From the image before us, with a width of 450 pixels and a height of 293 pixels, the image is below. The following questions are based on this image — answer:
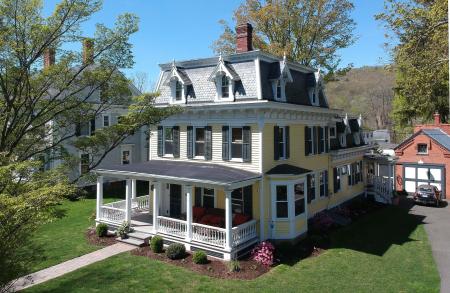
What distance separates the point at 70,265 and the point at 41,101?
774cm

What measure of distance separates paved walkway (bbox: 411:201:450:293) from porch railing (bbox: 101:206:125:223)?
54.2 ft

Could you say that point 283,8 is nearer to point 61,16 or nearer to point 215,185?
point 215,185

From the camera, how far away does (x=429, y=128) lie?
36406 mm

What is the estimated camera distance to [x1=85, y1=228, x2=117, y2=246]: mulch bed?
19222 millimetres

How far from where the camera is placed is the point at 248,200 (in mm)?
19391

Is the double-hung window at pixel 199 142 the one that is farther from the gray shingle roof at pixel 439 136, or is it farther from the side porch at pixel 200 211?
the gray shingle roof at pixel 439 136

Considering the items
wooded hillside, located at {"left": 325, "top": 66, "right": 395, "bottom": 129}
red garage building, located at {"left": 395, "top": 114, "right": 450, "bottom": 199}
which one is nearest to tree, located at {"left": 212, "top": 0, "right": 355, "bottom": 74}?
red garage building, located at {"left": 395, "top": 114, "right": 450, "bottom": 199}

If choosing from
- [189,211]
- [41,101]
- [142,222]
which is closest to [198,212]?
[189,211]

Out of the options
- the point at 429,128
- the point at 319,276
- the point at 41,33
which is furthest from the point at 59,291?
the point at 429,128

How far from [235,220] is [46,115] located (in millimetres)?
10535

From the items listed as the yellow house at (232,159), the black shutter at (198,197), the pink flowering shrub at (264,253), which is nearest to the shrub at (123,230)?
the yellow house at (232,159)

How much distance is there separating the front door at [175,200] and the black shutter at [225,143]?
4.16 metres

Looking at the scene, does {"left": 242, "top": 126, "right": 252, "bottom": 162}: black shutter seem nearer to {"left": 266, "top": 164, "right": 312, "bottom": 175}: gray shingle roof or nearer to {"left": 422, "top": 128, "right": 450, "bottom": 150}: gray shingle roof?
{"left": 266, "top": 164, "right": 312, "bottom": 175}: gray shingle roof

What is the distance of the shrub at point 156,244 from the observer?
1766cm
